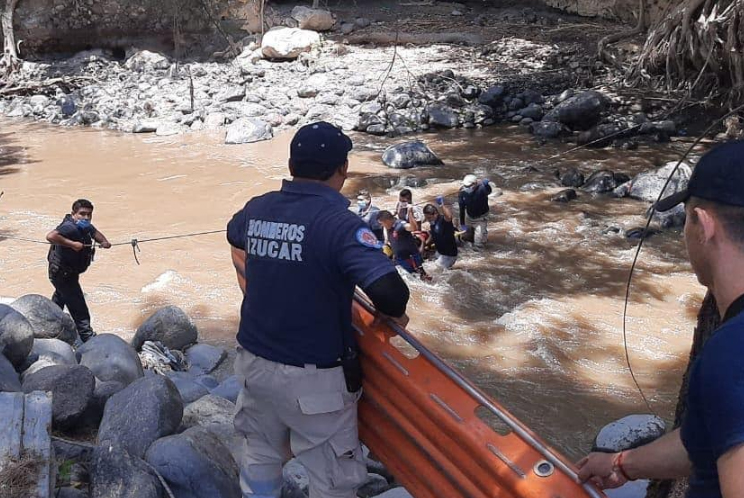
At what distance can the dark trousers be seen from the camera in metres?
5.66

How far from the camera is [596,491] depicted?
2.03 m

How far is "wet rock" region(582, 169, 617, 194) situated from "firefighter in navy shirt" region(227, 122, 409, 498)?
9.26m

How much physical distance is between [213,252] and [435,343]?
3502 millimetres

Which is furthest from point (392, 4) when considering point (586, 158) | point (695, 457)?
point (695, 457)

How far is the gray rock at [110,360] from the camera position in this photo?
4105mm

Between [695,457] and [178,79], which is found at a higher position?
[695,457]

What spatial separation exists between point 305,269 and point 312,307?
123mm

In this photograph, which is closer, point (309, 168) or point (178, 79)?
point (309, 168)

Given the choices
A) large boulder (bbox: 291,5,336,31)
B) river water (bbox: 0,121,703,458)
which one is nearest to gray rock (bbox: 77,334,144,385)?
river water (bbox: 0,121,703,458)

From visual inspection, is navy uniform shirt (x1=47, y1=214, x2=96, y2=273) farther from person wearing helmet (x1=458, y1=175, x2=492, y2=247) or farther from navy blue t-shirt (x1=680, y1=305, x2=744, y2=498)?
navy blue t-shirt (x1=680, y1=305, x2=744, y2=498)

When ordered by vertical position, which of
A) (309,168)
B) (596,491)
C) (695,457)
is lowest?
(596,491)

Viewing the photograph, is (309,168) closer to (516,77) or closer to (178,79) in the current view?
(516,77)

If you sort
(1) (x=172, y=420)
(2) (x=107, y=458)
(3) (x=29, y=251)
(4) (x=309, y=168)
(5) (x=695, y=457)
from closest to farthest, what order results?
(5) (x=695, y=457) < (4) (x=309, y=168) < (2) (x=107, y=458) < (1) (x=172, y=420) < (3) (x=29, y=251)

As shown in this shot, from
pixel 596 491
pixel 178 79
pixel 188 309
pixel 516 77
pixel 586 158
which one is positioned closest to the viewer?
pixel 596 491
